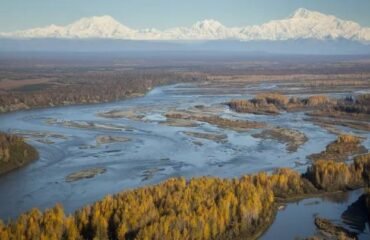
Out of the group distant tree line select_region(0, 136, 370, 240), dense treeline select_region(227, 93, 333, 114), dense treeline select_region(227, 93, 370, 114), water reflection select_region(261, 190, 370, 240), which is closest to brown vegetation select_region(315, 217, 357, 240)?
water reflection select_region(261, 190, 370, 240)

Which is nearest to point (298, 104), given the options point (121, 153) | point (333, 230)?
point (121, 153)

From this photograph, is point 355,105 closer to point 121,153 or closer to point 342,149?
point 342,149

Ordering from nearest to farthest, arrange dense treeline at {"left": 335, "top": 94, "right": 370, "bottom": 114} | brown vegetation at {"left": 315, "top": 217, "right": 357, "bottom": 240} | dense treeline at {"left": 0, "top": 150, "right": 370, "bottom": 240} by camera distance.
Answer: dense treeline at {"left": 0, "top": 150, "right": 370, "bottom": 240}, brown vegetation at {"left": 315, "top": 217, "right": 357, "bottom": 240}, dense treeline at {"left": 335, "top": 94, "right": 370, "bottom": 114}

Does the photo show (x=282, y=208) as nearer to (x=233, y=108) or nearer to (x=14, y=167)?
(x=14, y=167)

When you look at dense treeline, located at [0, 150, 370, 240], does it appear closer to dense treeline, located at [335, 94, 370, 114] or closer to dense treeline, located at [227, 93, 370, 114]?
dense treeline, located at [335, 94, 370, 114]

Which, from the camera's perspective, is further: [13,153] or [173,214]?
[13,153]

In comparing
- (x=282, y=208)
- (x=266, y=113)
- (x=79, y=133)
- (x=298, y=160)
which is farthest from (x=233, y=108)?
(x=282, y=208)
